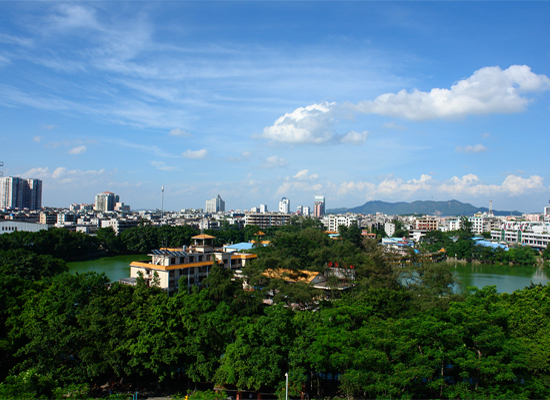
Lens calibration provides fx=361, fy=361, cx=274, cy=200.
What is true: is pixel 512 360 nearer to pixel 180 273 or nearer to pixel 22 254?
pixel 180 273

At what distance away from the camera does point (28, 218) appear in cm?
4044

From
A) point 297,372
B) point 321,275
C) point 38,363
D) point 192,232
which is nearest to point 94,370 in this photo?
point 38,363

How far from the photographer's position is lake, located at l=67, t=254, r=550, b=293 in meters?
20.5

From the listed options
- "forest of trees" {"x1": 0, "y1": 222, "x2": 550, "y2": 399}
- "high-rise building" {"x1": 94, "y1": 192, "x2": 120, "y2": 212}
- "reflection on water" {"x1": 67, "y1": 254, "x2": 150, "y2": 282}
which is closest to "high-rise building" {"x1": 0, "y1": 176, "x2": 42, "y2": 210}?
"high-rise building" {"x1": 94, "y1": 192, "x2": 120, "y2": 212}

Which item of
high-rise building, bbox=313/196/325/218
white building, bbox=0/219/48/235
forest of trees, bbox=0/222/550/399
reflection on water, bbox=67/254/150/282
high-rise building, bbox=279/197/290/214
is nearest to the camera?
forest of trees, bbox=0/222/550/399

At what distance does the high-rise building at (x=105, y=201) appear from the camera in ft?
238

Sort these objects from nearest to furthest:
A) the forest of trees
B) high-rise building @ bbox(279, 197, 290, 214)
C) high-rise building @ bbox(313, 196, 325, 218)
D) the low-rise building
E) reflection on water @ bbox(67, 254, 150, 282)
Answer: the forest of trees < the low-rise building < reflection on water @ bbox(67, 254, 150, 282) < high-rise building @ bbox(279, 197, 290, 214) < high-rise building @ bbox(313, 196, 325, 218)

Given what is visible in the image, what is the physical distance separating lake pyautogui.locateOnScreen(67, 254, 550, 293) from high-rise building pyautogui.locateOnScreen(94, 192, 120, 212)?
49.0 metres

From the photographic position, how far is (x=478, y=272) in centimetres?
2558

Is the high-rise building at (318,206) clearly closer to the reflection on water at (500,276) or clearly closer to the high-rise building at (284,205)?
the high-rise building at (284,205)

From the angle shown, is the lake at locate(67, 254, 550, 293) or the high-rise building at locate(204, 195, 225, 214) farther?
the high-rise building at locate(204, 195, 225, 214)

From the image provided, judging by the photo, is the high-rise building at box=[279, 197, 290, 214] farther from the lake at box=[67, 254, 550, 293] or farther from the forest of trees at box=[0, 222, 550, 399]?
the forest of trees at box=[0, 222, 550, 399]

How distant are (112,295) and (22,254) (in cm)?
864

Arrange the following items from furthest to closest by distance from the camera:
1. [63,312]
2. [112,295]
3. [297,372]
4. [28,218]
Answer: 1. [28,218]
2. [112,295]
3. [63,312]
4. [297,372]
